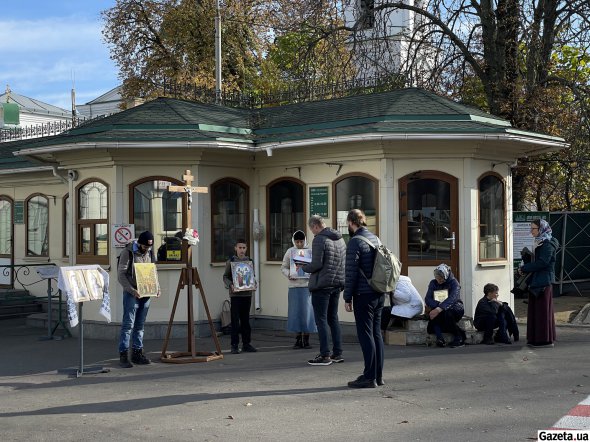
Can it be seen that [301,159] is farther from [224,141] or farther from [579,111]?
[579,111]

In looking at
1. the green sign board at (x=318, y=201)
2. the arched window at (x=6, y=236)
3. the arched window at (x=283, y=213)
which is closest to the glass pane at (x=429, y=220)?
the green sign board at (x=318, y=201)

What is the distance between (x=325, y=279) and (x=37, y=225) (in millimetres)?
11323

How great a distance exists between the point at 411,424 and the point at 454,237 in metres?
6.27

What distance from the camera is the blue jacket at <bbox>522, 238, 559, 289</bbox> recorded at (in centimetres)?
1190

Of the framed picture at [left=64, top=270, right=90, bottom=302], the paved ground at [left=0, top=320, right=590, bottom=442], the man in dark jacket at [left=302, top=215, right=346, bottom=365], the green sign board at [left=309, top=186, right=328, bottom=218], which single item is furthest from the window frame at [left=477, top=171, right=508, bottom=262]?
the framed picture at [left=64, top=270, right=90, bottom=302]

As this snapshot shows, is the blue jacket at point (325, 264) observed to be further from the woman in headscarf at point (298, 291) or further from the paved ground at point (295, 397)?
the woman in headscarf at point (298, 291)

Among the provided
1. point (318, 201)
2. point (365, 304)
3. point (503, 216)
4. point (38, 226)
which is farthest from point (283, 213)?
point (38, 226)

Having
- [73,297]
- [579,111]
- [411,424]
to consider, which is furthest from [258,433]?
[579,111]

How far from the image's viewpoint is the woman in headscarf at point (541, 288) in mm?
11914

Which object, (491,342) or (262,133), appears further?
(262,133)

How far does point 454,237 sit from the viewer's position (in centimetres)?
1334

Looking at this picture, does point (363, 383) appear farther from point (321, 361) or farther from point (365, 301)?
point (321, 361)

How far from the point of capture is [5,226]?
806 inches

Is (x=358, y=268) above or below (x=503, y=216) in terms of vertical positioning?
below
